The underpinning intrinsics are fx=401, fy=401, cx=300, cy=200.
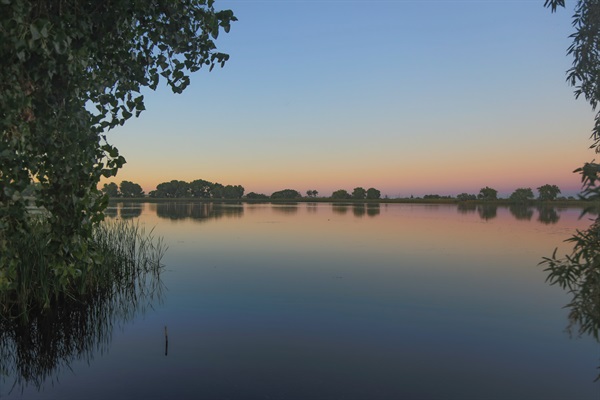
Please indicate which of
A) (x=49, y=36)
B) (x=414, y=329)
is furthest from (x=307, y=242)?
(x=49, y=36)

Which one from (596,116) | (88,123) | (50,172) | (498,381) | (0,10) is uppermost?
(0,10)

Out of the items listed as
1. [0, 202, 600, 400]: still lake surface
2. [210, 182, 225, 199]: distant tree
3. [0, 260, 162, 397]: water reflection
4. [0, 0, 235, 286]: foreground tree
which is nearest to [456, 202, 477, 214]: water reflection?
[0, 202, 600, 400]: still lake surface

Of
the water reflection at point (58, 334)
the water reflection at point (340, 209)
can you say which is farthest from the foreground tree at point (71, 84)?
the water reflection at point (340, 209)

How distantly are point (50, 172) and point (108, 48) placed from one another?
1.99m

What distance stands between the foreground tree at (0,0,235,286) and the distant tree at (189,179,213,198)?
167317 millimetres

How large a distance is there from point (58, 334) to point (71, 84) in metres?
6.40

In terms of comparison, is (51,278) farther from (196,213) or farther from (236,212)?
(236,212)

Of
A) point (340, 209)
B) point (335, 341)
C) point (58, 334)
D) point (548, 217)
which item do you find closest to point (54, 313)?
point (58, 334)

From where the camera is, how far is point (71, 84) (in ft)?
16.9

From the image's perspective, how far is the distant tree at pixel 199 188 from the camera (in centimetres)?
16925

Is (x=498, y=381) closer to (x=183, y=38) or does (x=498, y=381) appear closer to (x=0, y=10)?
(x=183, y=38)

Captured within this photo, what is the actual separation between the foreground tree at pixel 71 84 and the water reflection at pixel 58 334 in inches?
86.1

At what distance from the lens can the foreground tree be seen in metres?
4.51

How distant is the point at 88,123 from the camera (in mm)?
5484
